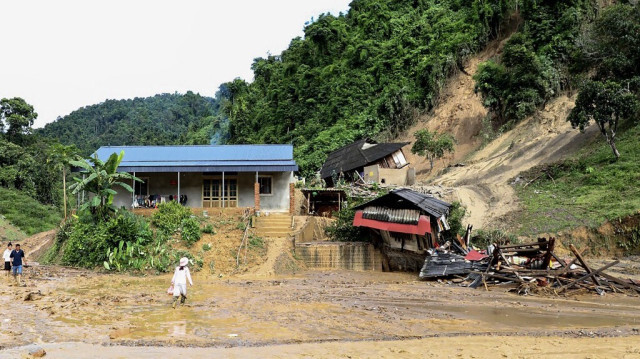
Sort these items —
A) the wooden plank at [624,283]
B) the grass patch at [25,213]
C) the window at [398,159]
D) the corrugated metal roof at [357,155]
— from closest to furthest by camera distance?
the wooden plank at [624,283], the corrugated metal roof at [357,155], the window at [398,159], the grass patch at [25,213]

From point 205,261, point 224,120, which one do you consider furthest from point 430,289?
point 224,120

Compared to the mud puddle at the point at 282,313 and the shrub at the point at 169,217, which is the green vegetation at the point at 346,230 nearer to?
the mud puddle at the point at 282,313

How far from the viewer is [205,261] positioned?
63.3ft

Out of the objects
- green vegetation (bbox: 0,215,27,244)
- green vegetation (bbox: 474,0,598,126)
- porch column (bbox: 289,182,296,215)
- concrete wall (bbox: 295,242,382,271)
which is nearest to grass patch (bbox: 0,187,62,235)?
green vegetation (bbox: 0,215,27,244)

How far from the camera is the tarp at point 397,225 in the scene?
18541 millimetres

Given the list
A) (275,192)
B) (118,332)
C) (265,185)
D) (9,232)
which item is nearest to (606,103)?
(275,192)

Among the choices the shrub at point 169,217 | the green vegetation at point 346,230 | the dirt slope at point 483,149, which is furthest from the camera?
the dirt slope at point 483,149

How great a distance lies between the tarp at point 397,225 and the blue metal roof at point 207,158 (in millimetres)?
4705

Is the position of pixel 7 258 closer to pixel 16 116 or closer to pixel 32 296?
pixel 32 296

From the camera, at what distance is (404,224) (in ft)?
63.1

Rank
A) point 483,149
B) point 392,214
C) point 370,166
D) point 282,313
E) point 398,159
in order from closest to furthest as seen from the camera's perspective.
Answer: point 282,313 → point 392,214 → point 370,166 → point 398,159 → point 483,149

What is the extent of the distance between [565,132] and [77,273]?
28.0 meters

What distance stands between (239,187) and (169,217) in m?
5.12

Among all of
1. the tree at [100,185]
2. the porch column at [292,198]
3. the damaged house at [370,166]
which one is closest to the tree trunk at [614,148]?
the damaged house at [370,166]
